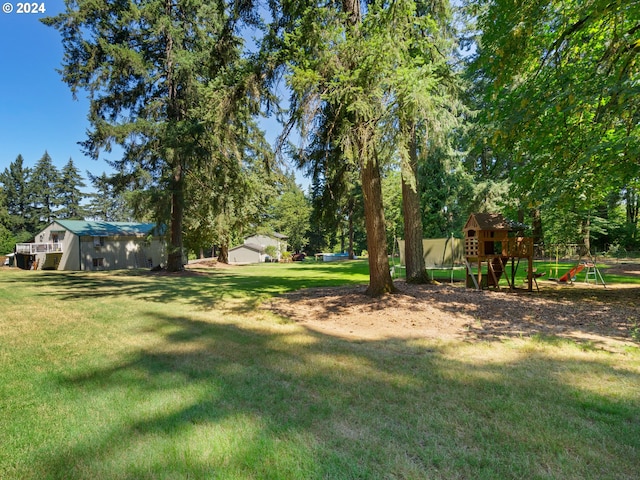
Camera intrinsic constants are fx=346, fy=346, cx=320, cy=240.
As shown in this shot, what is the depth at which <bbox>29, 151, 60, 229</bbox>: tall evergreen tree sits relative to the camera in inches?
2318

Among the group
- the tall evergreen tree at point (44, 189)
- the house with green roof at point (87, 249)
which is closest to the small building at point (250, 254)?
the house with green roof at point (87, 249)

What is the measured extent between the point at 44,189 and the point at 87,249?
45.5 meters

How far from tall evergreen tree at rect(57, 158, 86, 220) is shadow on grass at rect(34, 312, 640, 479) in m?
72.6

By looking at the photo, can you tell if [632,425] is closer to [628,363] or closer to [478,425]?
[478,425]

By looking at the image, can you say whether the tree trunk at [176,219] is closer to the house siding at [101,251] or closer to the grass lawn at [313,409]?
the house siding at [101,251]

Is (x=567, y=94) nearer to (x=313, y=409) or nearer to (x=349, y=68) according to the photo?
(x=349, y=68)

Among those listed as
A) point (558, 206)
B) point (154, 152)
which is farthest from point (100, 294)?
point (558, 206)

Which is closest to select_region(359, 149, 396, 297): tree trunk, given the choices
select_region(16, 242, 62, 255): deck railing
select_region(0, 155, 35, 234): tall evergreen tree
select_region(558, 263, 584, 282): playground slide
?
select_region(558, 263, 584, 282): playground slide

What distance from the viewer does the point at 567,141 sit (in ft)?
26.7

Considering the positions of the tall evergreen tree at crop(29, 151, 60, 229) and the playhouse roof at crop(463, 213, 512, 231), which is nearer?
the playhouse roof at crop(463, 213, 512, 231)

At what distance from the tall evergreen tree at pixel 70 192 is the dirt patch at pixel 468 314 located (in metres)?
69.1

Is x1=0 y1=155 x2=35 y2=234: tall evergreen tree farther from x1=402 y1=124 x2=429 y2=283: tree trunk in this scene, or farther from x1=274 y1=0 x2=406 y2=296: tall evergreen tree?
x1=274 y1=0 x2=406 y2=296: tall evergreen tree

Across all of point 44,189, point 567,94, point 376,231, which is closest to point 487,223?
point 376,231

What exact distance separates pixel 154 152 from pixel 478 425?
63.3 feet
